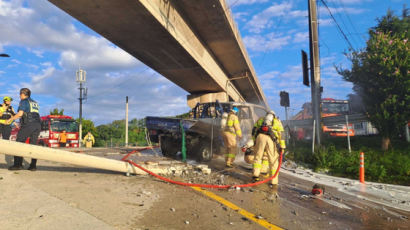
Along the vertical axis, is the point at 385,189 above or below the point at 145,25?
below

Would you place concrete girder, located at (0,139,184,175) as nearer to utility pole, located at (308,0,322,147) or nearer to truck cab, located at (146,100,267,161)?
truck cab, located at (146,100,267,161)

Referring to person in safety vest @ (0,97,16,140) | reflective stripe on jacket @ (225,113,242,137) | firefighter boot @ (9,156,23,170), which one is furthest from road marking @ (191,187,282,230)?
person in safety vest @ (0,97,16,140)

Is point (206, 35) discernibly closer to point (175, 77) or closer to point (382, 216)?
point (175, 77)

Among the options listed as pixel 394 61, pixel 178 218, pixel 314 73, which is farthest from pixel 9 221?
pixel 394 61

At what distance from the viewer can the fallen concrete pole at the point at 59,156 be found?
431 cm

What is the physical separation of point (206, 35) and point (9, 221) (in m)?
12.5

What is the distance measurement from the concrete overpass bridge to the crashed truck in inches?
148

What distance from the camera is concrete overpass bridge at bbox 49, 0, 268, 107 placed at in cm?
912

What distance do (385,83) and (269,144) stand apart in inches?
262

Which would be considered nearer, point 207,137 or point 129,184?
point 129,184

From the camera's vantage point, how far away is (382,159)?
26.4ft

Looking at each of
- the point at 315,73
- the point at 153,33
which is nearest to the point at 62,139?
the point at 153,33

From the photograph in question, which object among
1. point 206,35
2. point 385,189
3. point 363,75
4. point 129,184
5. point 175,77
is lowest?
point 385,189

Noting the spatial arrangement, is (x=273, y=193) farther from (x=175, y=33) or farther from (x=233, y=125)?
(x=175, y=33)
